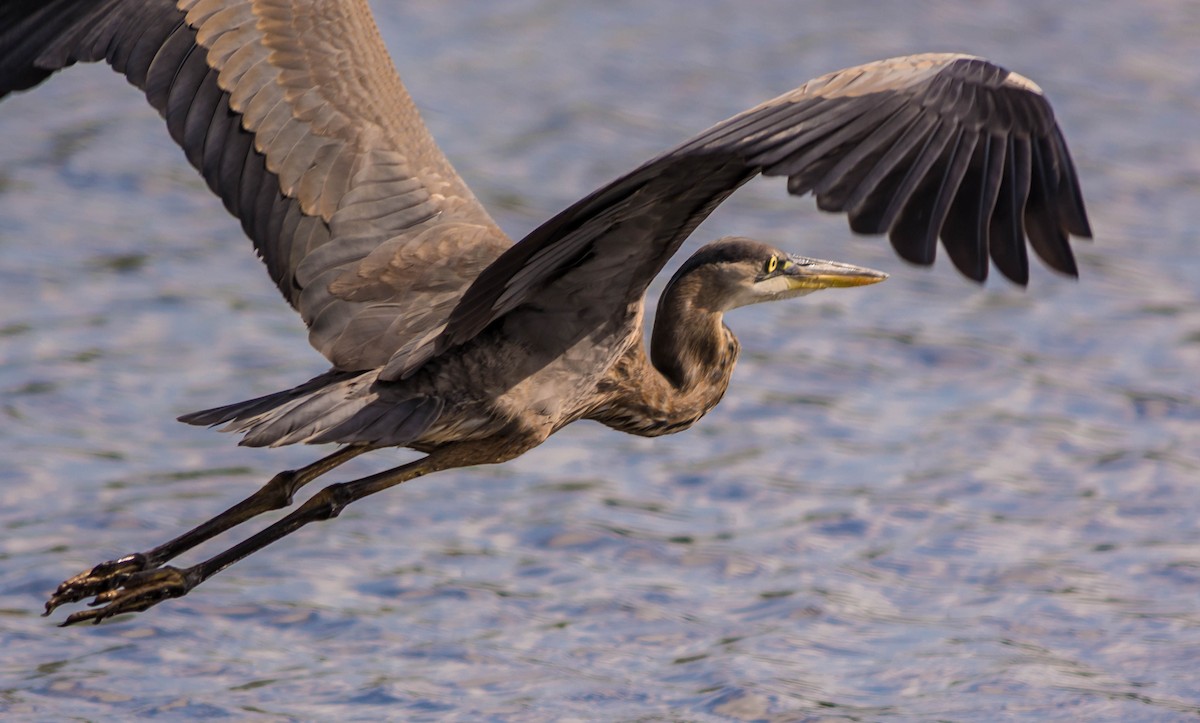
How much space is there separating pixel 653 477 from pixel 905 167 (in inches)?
189

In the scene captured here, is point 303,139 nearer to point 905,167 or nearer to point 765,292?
point 765,292

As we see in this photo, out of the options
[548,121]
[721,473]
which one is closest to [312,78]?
[721,473]

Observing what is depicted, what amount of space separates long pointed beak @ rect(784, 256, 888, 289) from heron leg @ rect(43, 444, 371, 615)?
172 cm

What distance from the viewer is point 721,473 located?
10305 millimetres

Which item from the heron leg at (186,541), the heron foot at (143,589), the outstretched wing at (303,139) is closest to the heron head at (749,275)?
the outstretched wing at (303,139)

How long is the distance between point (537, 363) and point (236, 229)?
5.61 meters

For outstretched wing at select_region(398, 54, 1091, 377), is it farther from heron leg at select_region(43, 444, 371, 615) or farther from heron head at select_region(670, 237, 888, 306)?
heron leg at select_region(43, 444, 371, 615)

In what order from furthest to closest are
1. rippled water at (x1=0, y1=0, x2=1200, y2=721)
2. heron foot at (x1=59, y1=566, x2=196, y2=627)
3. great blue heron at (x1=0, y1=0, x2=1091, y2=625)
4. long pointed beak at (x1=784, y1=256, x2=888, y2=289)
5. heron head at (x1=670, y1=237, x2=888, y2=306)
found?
rippled water at (x1=0, y1=0, x2=1200, y2=721) < long pointed beak at (x1=784, y1=256, x2=888, y2=289) < heron head at (x1=670, y1=237, x2=888, y2=306) < heron foot at (x1=59, y1=566, x2=196, y2=627) < great blue heron at (x1=0, y1=0, x2=1091, y2=625)

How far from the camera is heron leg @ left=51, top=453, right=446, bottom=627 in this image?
23.8 ft

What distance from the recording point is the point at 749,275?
25.0 ft

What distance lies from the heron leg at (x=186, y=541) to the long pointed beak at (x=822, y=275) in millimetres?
1716

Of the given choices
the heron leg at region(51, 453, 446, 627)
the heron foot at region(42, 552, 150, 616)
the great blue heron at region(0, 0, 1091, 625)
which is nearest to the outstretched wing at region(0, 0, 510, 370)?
the great blue heron at region(0, 0, 1091, 625)

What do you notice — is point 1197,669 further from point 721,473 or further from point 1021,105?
point 1021,105

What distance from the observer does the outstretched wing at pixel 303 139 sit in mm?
7191
